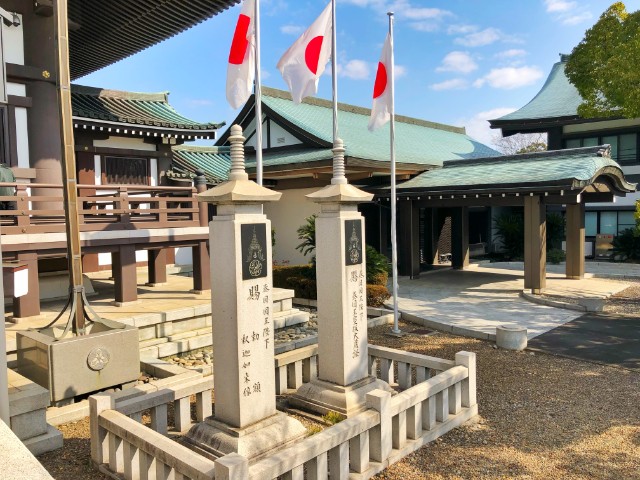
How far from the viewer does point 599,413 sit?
22.5 feet

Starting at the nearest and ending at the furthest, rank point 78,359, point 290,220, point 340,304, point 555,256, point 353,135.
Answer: point 340,304
point 78,359
point 290,220
point 353,135
point 555,256

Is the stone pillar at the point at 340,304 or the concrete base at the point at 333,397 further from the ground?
the stone pillar at the point at 340,304

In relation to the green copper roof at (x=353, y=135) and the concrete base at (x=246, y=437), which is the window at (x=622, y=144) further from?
the concrete base at (x=246, y=437)

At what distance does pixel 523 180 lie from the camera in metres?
15.0

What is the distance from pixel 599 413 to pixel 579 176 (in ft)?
28.5

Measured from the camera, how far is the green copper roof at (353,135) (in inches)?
723

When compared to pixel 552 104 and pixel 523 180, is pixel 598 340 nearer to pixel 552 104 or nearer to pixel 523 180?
pixel 523 180

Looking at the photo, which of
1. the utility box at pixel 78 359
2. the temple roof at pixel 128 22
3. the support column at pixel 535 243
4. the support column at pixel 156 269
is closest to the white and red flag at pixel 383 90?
the temple roof at pixel 128 22

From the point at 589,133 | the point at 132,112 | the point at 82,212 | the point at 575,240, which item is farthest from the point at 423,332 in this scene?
the point at 589,133

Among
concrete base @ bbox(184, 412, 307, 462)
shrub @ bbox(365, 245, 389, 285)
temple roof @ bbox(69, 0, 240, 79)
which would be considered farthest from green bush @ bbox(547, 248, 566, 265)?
concrete base @ bbox(184, 412, 307, 462)

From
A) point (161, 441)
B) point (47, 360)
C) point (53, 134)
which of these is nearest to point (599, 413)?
point (161, 441)

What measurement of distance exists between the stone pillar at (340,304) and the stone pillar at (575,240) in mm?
14098

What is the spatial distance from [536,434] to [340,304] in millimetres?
2951

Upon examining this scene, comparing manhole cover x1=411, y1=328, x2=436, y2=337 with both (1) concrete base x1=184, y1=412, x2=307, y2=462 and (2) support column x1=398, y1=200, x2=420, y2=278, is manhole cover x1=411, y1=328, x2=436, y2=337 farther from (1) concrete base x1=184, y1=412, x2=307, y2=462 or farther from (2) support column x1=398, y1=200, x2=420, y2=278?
(2) support column x1=398, y1=200, x2=420, y2=278
